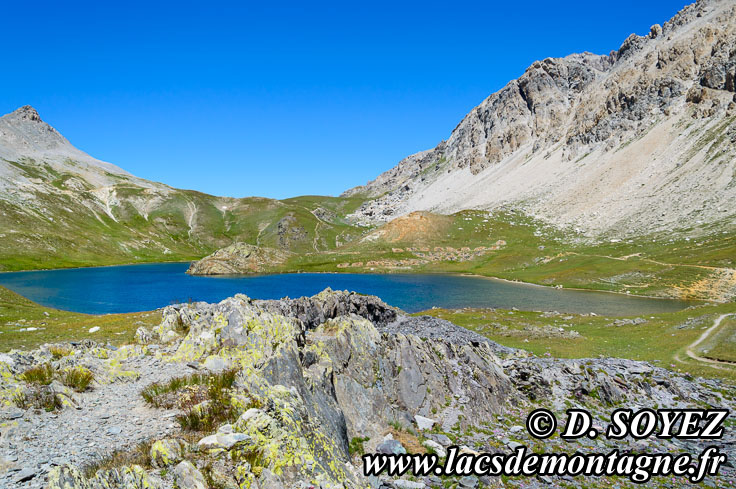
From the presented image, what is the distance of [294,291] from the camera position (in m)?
119

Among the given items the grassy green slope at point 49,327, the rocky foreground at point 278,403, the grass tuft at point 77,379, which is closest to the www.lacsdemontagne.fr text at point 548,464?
the rocky foreground at point 278,403

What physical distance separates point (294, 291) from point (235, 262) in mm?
80505

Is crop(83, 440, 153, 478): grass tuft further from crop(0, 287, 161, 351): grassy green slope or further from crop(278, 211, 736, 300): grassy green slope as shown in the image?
crop(278, 211, 736, 300): grassy green slope

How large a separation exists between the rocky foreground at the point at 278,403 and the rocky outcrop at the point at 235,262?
161 m

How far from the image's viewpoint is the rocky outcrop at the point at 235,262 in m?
175

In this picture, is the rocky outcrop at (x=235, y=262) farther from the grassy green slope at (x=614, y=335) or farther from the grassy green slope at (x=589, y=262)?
the grassy green slope at (x=614, y=335)

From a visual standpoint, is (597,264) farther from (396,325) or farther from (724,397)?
(724,397)

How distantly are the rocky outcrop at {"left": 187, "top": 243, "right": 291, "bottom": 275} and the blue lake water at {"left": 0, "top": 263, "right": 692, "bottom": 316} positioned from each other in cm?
1297

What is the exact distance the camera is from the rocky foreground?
977 centimetres

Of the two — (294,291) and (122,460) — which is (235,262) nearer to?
(294,291)

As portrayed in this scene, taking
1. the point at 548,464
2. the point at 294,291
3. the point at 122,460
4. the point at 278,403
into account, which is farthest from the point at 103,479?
the point at 294,291

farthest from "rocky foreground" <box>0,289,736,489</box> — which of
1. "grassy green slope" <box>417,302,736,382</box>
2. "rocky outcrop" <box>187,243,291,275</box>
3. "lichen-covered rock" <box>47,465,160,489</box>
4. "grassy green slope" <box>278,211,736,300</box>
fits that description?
"rocky outcrop" <box>187,243,291,275</box>

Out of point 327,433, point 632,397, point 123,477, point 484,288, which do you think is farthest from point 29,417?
point 484,288

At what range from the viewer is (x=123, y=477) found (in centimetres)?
844
